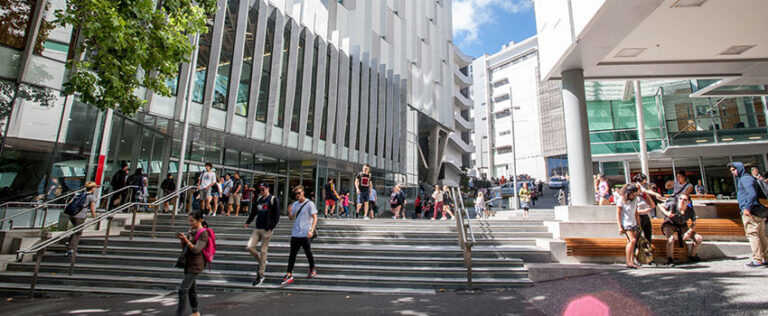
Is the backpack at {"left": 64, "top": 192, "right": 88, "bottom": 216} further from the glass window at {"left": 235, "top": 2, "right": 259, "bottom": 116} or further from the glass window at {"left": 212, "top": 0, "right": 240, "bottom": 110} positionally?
the glass window at {"left": 235, "top": 2, "right": 259, "bottom": 116}

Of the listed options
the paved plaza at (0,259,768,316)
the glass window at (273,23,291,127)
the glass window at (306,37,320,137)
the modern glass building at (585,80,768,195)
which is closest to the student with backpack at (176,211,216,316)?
the paved plaza at (0,259,768,316)

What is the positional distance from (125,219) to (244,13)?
9739 millimetres

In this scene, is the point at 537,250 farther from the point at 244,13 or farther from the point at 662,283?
the point at 244,13

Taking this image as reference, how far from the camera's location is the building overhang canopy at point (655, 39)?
23.2 ft

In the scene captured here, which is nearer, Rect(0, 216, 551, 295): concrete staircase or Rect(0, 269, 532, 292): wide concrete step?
Rect(0, 269, 532, 292): wide concrete step

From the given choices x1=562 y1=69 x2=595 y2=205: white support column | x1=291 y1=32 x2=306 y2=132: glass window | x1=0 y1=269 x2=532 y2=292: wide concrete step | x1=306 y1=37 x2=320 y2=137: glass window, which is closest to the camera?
x1=0 y1=269 x2=532 y2=292: wide concrete step

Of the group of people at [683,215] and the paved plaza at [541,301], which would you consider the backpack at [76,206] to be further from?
the group of people at [683,215]

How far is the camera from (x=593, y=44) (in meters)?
8.29

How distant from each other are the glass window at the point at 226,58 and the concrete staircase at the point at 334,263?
7415mm

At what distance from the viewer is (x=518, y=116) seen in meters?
59.4

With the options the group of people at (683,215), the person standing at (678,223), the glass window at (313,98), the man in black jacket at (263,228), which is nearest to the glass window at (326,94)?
the glass window at (313,98)

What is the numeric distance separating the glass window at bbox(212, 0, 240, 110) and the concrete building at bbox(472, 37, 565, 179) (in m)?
40.8

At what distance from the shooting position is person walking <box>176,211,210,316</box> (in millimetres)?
4641

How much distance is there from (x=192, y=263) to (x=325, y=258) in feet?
10.1
